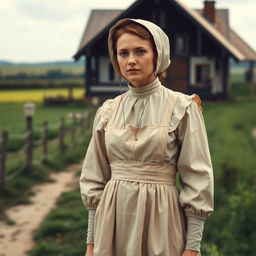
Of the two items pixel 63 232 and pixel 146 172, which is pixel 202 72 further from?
pixel 146 172

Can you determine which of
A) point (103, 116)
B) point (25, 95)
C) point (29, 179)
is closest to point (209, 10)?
point (25, 95)

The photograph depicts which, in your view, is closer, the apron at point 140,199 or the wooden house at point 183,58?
the apron at point 140,199

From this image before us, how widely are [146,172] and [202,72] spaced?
2346 centimetres

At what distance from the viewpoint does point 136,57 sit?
2.60 metres

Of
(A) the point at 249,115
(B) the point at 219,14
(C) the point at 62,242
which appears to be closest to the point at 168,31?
(A) the point at 249,115

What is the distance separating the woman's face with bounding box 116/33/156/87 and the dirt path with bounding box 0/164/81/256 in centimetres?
370

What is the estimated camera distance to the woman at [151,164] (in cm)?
257

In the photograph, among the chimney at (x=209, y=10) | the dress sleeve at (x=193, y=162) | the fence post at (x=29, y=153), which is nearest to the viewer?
the dress sleeve at (x=193, y=162)

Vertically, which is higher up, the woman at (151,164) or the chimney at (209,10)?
the chimney at (209,10)

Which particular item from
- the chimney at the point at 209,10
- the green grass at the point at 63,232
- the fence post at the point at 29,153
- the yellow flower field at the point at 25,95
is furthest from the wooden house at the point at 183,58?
the green grass at the point at 63,232

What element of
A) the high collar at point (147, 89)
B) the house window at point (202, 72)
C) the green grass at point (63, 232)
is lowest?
the green grass at point (63, 232)

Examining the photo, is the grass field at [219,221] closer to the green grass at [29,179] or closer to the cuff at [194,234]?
the green grass at [29,179]

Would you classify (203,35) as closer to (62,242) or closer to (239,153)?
(239,153)

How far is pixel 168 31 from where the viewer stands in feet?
79.2
